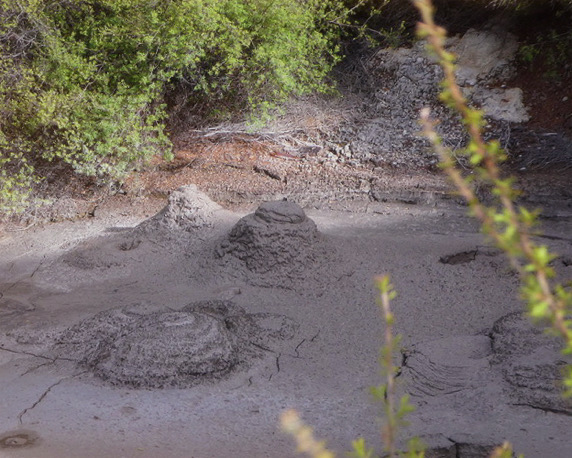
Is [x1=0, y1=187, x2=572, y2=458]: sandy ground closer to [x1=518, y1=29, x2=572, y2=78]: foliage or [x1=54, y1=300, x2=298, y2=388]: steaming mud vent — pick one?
[x1=54, y1=300, x2=298, y2=388]: steaming mud vent

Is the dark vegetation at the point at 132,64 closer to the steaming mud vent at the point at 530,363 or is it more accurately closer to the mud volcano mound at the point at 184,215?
the mud volcano mound at the point at 184,215

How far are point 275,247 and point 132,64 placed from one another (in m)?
4.41

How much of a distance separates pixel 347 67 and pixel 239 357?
7334 mm

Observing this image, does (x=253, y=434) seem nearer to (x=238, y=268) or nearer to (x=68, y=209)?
(x=238, y=268)

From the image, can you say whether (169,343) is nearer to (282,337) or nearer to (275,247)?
(282,337)

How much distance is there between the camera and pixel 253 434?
3.71 m

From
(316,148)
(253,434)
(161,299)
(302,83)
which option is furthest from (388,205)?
(253,434)

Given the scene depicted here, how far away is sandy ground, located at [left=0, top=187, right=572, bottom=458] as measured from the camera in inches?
144

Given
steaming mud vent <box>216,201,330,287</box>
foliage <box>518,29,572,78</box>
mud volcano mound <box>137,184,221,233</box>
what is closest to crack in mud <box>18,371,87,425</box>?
steaming mud vent <box>216,201,330,287</box>

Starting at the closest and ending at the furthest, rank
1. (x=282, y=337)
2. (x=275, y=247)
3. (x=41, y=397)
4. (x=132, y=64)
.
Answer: (x=41, y=397) → (x=282, y=337) → (x=275, y=247) → (x=132, y=64)

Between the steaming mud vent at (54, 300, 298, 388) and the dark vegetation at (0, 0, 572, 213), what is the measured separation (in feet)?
11.8

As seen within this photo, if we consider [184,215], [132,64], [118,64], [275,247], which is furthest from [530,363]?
[118,64]

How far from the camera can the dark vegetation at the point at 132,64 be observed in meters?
8.46

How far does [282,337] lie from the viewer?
4.82 meters
